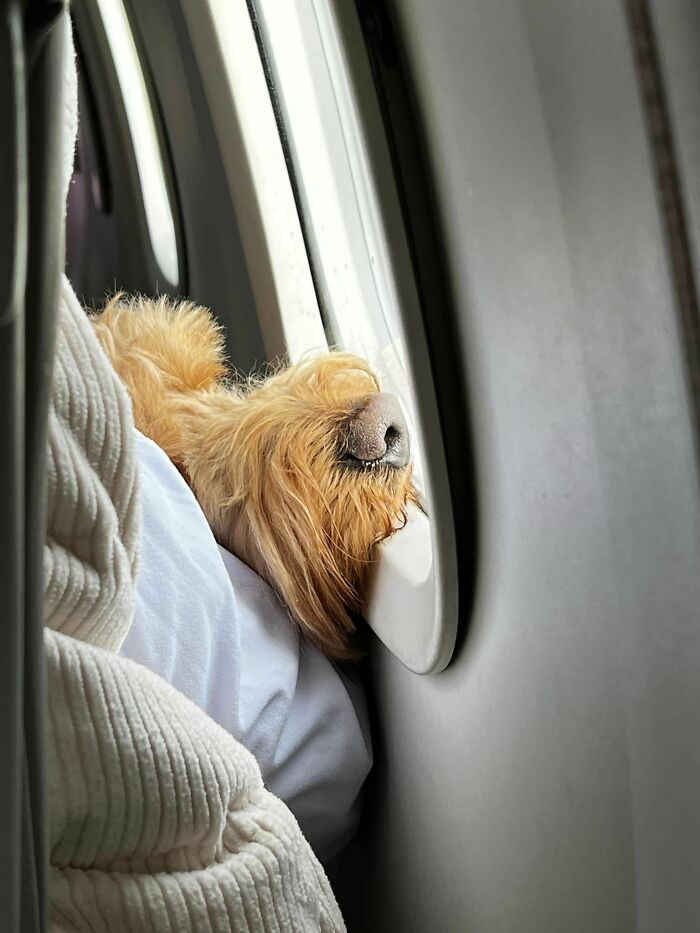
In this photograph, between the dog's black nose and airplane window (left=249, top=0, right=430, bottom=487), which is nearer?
the dog's black nose

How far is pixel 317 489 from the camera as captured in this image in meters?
0.66

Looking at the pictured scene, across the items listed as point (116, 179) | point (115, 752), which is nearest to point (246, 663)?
point (115, 752)

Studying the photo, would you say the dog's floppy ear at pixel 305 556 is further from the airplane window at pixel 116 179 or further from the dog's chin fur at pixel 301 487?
the airplane window at pixel 116 179

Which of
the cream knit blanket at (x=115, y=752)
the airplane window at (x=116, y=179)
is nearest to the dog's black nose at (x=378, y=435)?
the cream knit blanket at (x=115, y=752)

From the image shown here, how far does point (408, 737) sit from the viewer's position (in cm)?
62

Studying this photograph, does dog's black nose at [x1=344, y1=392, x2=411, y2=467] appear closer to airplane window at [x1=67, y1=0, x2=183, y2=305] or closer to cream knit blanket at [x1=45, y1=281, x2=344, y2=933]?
cream knit blanket at [x1=45, y1=281, x2=344, y2=933]

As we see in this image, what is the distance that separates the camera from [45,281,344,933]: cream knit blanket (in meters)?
0.35

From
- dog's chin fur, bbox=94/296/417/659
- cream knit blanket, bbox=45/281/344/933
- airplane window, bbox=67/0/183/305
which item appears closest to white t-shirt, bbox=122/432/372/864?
dog's chin fur, bbox=94/296/417/659

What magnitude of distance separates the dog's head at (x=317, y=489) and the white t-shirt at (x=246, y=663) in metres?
0.03

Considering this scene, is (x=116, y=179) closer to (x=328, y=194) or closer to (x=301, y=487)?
(x=328, y=194)

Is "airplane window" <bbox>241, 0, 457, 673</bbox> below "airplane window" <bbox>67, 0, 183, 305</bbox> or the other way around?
below

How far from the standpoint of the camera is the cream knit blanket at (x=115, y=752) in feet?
1.15

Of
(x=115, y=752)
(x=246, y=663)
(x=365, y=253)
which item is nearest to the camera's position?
(x=115, y=752)

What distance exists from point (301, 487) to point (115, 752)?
1.04 ft
